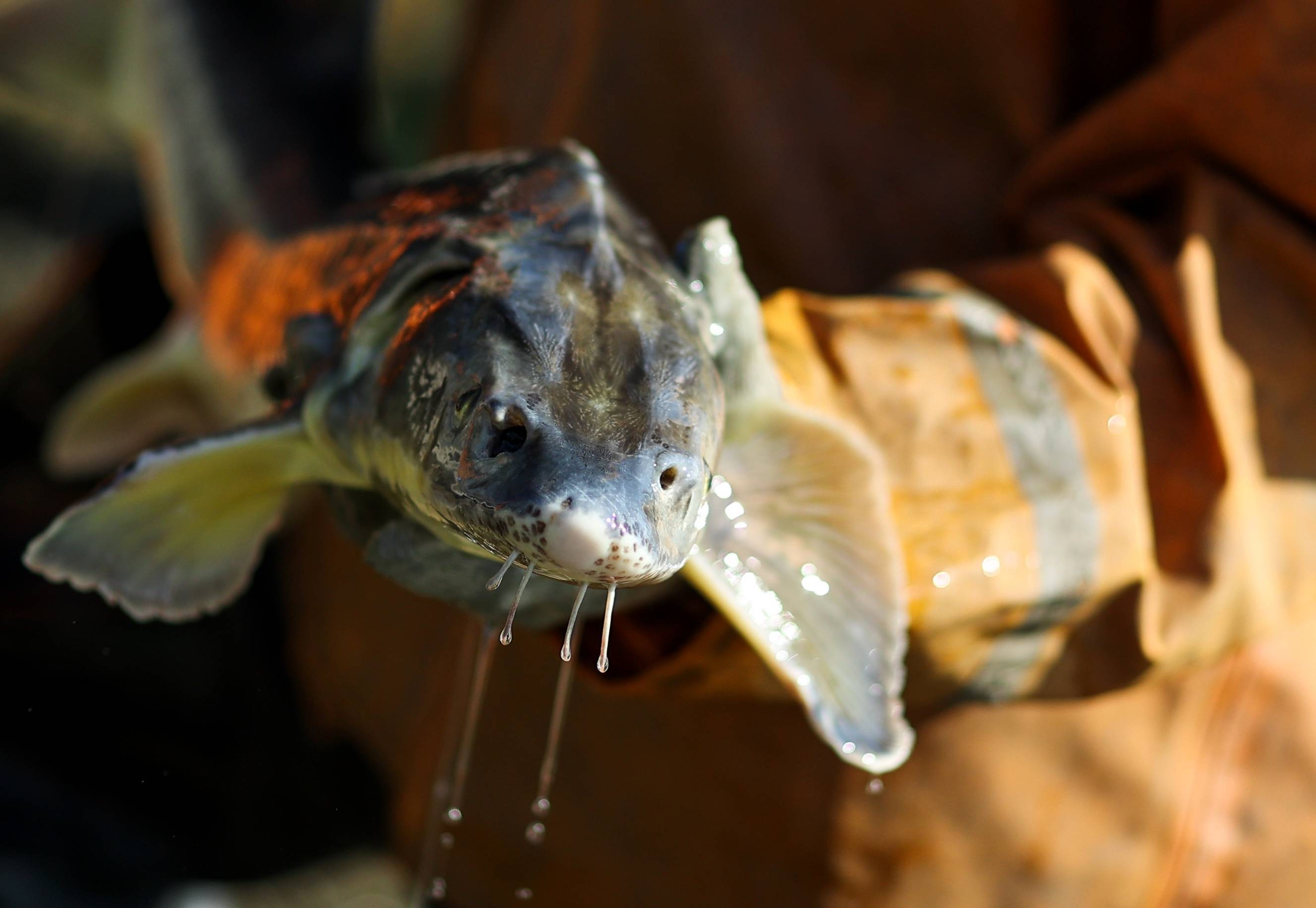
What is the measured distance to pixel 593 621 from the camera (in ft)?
2.40

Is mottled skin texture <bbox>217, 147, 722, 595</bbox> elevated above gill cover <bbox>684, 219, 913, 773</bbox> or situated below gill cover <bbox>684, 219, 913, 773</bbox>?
above

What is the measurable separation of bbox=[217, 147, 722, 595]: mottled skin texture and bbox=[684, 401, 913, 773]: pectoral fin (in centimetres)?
12

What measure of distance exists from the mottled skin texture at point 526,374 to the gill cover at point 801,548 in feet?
0.18

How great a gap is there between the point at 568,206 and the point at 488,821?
2.76 ft

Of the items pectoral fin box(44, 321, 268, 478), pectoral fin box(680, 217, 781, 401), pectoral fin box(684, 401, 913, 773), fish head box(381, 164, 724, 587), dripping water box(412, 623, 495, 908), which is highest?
fish head box(381, 164, 724, 587)

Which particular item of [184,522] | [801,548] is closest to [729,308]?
[801,548]

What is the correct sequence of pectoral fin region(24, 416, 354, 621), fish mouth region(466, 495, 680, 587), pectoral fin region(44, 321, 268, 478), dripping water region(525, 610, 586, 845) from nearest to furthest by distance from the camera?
fish mouth region(466, 495, 680, 587) → pectoral fin region(24, 416, 354, 621) → dripping water region(525, 610, 586, 845) → pectoral fin region(44, 321, 268, 478)

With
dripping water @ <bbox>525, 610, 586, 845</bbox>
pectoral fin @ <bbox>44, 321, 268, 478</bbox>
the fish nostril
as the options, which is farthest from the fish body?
pectoral fin @ <bbox>44, 321, 268, 478</bbox>

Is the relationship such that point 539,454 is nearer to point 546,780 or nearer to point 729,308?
point 729,308

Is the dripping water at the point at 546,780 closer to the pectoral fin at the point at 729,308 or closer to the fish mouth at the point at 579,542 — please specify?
the pectoral fin at the point at 729,308

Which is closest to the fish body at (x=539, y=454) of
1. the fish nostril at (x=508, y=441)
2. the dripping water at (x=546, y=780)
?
the fish nostril at (x=508, y=441)

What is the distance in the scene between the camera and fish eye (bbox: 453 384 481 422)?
18.2 inches

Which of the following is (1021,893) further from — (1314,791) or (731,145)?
(731,145)

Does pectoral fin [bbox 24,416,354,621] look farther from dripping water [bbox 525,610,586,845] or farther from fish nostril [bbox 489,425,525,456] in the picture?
dripping water [bbox 525,610,586,845]
